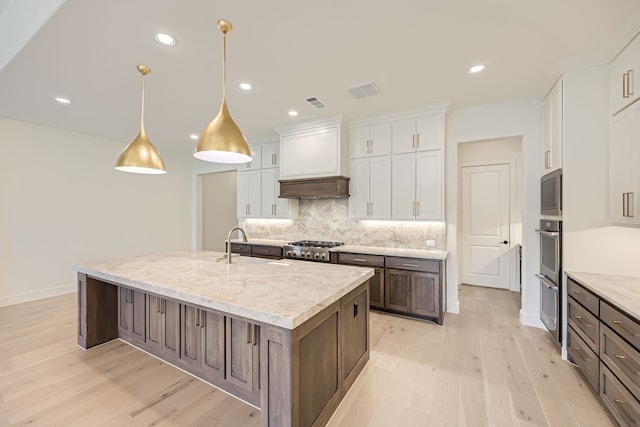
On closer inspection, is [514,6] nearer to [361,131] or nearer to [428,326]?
[361,131]

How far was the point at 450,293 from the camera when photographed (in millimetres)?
3699

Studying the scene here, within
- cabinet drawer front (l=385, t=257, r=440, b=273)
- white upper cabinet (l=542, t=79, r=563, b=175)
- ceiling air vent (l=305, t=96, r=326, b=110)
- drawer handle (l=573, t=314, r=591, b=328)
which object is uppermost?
ceiling air vent (l=305, t=96, r=326, b=110)

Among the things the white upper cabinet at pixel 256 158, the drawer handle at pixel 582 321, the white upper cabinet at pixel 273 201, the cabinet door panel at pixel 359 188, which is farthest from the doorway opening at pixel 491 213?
the white upper cabinet at pixel 256 158

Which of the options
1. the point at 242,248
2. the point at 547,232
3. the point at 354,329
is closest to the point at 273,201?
the point at 242,248

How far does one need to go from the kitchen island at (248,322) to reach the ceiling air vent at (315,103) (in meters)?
2.07

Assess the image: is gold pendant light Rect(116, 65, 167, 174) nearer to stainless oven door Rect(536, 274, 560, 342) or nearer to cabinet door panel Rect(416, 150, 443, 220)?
cabinet door panel Rect(416, 150, 443, 220)

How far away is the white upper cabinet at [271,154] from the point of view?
4945 millimetres

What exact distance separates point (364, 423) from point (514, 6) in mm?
3005

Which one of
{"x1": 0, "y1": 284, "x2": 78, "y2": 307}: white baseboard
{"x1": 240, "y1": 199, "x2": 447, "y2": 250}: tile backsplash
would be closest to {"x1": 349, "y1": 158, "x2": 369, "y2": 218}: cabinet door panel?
{"x1": 240, "y1": 199, "x2": 447, "y2": 250}: tile backsplash

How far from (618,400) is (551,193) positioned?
1836mm

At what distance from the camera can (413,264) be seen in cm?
338

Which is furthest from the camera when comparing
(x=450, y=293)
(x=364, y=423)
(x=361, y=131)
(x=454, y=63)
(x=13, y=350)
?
(x=361, y=131)

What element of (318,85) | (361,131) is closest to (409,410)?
(318,85)

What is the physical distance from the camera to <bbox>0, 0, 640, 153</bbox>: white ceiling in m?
1.86
